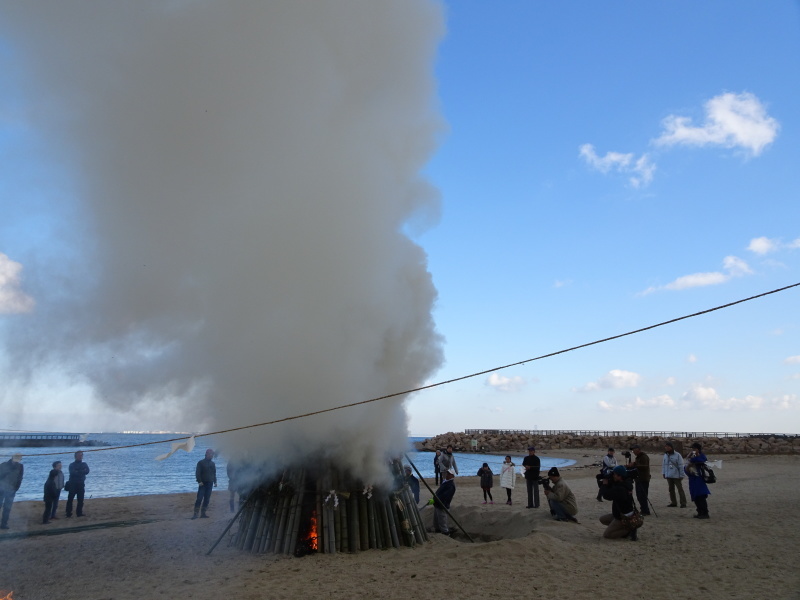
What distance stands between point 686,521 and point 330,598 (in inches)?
357

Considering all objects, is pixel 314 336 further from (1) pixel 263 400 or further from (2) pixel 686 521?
(2) pixel 686 521

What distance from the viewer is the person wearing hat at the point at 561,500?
462 inches

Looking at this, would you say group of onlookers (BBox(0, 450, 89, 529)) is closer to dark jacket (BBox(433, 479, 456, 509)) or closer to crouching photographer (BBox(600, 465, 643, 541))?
dark jacket (BBox(433, 479, 456, 509))

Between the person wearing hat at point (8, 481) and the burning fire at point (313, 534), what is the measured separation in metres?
7.46

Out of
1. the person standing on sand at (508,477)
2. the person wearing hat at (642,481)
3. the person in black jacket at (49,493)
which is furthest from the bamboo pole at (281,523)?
the person standing on sand at (508,477)

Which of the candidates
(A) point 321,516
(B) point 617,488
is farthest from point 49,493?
(B) point 617,488

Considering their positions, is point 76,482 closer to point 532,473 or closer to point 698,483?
point 532,473

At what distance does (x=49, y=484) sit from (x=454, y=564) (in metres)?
10.7

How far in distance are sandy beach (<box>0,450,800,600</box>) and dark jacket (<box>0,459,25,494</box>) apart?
102cm

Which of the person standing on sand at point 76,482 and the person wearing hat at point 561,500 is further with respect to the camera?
the person standing on sand at point 76,482

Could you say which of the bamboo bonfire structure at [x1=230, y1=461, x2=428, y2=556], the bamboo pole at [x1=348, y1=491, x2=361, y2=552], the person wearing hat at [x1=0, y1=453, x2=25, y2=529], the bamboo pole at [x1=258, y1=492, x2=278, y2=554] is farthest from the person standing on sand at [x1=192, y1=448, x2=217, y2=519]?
the bamboo pole at [x1=348, y1=491, x2=361, y2=552]

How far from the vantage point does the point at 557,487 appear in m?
11.8

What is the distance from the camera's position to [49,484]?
43.7 ft

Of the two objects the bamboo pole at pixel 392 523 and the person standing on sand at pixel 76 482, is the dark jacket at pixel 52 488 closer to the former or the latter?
the person standing on sand at pixel 76 482
